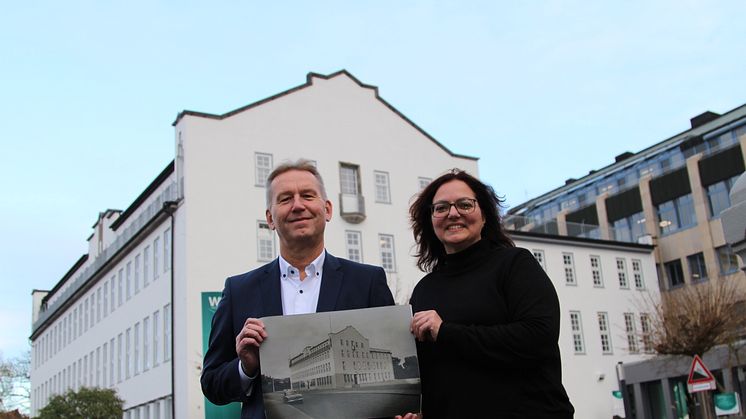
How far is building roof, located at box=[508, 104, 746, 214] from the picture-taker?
60281mm

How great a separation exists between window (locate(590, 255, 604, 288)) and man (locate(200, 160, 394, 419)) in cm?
4665

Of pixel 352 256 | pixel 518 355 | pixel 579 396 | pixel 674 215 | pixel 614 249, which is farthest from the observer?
pixel 674 215

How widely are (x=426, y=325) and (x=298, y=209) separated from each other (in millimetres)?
856

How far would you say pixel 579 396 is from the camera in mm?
44844

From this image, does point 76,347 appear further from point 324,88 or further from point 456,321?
point 456,321

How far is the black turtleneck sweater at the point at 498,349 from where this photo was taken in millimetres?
3715

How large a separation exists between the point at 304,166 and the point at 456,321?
111 centimetres

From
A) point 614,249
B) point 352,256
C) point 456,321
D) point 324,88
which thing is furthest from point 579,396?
point 456,321

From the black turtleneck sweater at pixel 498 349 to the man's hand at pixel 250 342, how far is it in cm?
80

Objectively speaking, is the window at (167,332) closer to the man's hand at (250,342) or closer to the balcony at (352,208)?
the balcony at (352,208)

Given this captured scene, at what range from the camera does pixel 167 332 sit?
39.2 m

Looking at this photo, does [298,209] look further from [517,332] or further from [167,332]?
[167,332]

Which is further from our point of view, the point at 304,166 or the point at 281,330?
the point at 304,166

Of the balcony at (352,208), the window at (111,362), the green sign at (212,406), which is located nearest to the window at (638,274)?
the balcony at (352,208)
